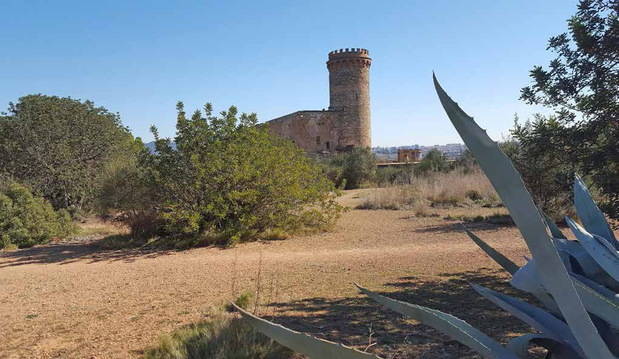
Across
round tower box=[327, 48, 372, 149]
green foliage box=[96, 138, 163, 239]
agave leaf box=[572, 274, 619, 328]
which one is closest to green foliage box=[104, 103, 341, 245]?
green foliage box=[96, 138, 163, 239]

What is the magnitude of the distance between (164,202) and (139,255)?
61.2 inches

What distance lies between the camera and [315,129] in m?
39.8

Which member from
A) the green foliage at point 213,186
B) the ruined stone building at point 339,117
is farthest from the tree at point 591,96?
the ruined stone building at point 339,117

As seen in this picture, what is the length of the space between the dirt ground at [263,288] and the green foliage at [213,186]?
2.66 feet

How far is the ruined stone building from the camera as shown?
126 ft

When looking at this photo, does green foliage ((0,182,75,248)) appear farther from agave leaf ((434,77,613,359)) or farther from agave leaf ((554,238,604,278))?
agave leaf ((434,77,613,359))

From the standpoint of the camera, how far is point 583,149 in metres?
4.31

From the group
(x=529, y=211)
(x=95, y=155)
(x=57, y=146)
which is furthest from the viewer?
(x=95, y=155)

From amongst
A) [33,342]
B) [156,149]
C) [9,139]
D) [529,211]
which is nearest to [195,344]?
[33,342]

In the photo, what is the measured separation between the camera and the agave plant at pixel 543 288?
0.86 m

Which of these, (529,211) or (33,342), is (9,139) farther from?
(529,211)

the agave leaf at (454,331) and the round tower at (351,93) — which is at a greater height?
the round tower at (351,93)

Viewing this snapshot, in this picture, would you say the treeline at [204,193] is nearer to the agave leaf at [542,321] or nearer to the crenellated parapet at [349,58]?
the agave leaf at [542,321]

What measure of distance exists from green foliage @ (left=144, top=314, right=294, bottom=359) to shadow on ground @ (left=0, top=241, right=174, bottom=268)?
490 cm
